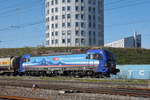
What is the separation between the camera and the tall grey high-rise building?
92188 mm

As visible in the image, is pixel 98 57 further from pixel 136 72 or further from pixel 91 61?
pixel 136 72

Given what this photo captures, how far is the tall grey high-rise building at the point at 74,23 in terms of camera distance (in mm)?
92188

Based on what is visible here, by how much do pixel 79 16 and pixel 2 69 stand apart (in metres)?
55.3

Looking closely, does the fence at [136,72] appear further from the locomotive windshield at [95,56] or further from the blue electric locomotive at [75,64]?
the locomotive windshield at [95,56]

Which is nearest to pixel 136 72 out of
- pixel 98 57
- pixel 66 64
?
pixel 98 57

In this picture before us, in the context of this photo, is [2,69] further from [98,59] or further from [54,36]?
[54,36]

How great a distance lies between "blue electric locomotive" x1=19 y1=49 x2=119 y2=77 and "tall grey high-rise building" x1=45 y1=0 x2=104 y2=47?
5401 cm

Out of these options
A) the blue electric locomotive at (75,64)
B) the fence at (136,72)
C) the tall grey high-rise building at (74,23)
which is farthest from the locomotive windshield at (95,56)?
the tall grey high-rise building at (74,23)

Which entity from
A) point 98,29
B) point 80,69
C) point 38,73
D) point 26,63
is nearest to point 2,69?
point 26,63

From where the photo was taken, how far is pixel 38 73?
37031 millimetres

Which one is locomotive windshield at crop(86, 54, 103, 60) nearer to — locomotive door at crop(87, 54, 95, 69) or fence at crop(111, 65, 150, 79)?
locomotive door at crop(87, 54, 95, 69)

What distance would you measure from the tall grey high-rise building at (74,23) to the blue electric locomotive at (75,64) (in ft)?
177

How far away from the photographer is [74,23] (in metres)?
92.3

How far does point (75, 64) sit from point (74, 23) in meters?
61.9
